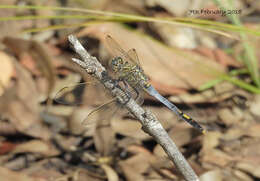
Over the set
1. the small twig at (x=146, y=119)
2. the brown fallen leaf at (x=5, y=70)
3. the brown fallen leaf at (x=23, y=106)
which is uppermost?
the small twig at (x=146, y=119)

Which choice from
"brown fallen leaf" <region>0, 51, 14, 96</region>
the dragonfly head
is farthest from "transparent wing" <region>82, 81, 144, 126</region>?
"brown fallen leaf" <region>0, 51, 14, 96</region>

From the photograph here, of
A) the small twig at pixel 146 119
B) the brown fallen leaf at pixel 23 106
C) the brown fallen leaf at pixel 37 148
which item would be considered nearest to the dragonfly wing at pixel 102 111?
the small twig at pixel 146 119

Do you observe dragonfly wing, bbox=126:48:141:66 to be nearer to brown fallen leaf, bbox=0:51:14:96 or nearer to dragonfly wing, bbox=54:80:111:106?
dragonfly wing, bbox=54:80:111:106

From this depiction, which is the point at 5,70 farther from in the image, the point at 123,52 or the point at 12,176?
the point at 123,52

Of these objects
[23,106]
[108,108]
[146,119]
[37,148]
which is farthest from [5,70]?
[146,119]

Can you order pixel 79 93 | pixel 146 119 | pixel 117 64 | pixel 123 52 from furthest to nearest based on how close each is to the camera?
pixel 79 93
pixel 123 52
pixel 117 64
pixel 146 119

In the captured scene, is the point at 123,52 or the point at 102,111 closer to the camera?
the point at 102,111

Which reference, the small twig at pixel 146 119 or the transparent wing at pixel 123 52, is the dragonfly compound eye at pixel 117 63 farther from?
the small twig at pixel 146 119

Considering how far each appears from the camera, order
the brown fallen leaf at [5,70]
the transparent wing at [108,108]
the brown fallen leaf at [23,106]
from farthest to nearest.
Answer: the brown fallen leaf at [5,70]
the brown fallen leaf at [23,106]
the transparent wing at [108,108]

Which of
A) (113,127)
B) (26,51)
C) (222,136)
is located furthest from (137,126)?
(26,51)

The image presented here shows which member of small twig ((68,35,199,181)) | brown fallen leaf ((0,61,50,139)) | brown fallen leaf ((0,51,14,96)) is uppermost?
small twig ((68,35,199,181))
